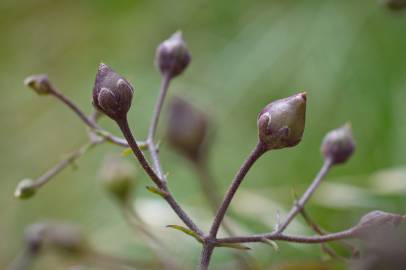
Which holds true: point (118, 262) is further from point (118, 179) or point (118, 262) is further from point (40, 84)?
point (40, 84)

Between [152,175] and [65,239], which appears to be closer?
[152,175]

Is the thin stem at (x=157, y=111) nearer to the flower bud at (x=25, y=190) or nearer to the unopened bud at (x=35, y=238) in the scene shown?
the flower bud at (x=25, y=190)

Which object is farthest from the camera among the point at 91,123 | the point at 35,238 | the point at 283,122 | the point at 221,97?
the point at 221,97

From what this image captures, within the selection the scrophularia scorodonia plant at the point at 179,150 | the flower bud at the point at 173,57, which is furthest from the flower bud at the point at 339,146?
the flower bud at the point at 173,57

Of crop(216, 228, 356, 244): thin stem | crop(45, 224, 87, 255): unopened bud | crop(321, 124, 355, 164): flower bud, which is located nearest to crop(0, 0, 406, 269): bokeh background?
crop(45, 224, 87, 255): unopened bud

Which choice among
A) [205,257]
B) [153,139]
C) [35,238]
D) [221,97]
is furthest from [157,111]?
[221,97]

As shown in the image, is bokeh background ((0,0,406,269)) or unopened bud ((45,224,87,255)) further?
bokeh background ((0,0,406,269))

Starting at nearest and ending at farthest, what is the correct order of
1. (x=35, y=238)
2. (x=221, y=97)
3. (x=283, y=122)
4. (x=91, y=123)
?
(x=283, y=122) < (x=91, y=123) < (x=35, y=238) < (x=221, y=97)

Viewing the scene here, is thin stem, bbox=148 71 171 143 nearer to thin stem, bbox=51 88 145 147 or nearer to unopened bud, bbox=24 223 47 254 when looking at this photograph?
thin stem, bbox=51 88 145 147
